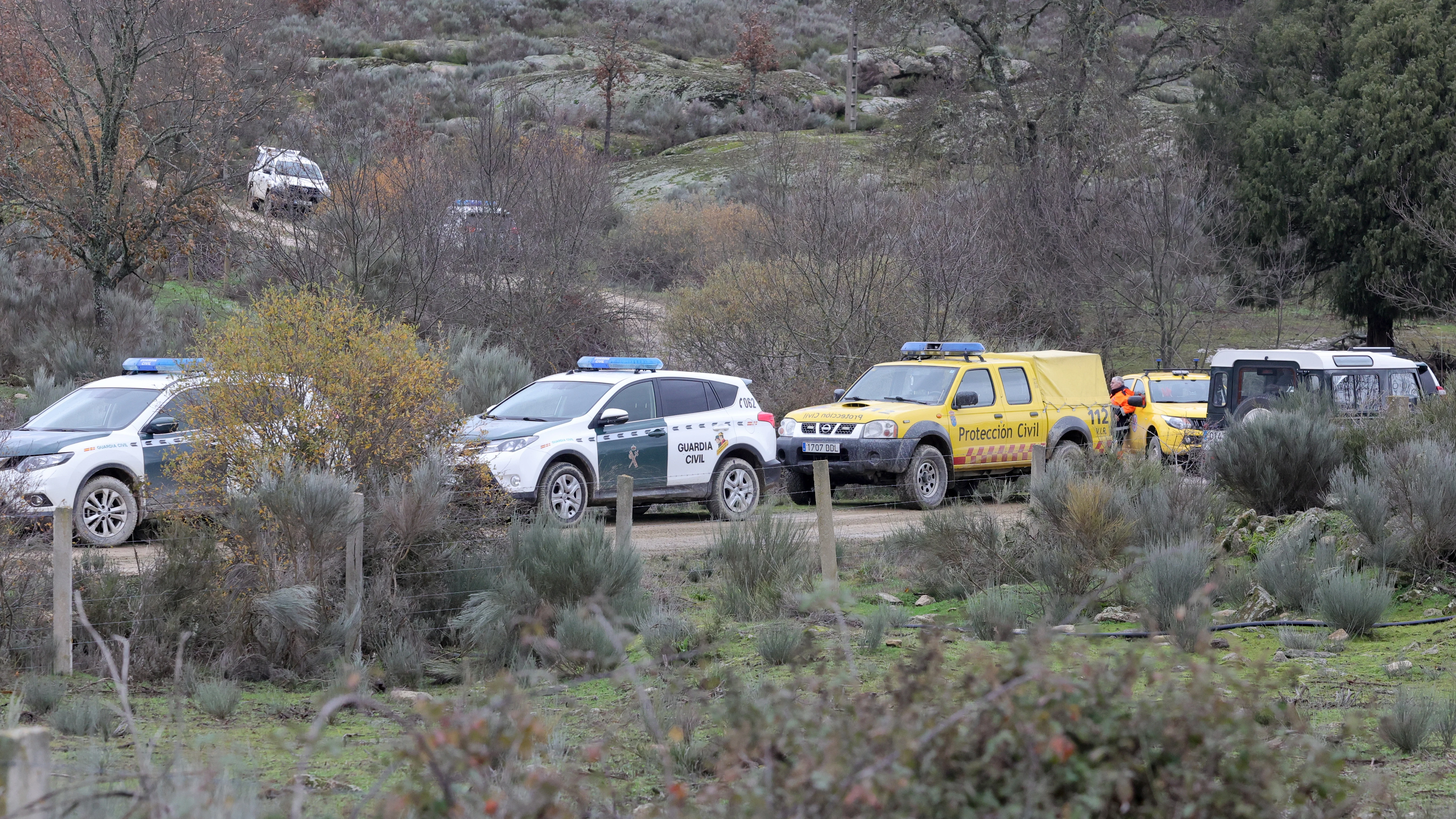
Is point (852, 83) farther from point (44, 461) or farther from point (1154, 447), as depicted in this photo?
point (44, 461)

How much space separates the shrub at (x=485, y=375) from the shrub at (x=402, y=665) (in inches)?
312

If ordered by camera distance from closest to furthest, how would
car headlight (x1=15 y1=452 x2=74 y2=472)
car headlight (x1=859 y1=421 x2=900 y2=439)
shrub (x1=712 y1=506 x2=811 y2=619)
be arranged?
shrub (x1=712 y1=506 x2=811 y2=619) < car headlight (x1=15 y1=452 x2=74 y2=472) < car headlight (x1=859 y1=421 x2=900 y2=439)

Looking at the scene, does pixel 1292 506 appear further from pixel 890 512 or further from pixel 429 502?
pixel 429 502

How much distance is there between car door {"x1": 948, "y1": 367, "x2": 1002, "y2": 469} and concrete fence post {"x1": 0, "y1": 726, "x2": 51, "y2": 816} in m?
14.4

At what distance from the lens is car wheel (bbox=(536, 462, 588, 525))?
13.5 m

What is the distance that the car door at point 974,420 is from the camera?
55.7 ft

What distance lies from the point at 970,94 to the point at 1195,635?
33.0m

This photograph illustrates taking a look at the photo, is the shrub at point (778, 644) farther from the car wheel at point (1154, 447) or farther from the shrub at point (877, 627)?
the car wheel at point (1154, 447)

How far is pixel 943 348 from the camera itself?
59.1 feet

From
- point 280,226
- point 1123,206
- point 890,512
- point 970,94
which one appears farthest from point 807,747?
point 970,94

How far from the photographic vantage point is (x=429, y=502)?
9953 millimetres

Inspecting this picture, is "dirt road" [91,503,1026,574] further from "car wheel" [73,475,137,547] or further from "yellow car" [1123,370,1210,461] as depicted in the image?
"yellow car" [1123,370,1210,461]

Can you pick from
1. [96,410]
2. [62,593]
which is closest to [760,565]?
[62,593]

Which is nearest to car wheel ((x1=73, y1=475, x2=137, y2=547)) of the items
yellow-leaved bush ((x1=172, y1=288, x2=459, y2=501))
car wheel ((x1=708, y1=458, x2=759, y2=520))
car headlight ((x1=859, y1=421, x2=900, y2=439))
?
yellow-leaved bush ((x1=172, y1=288, x2=459, y2=501))
